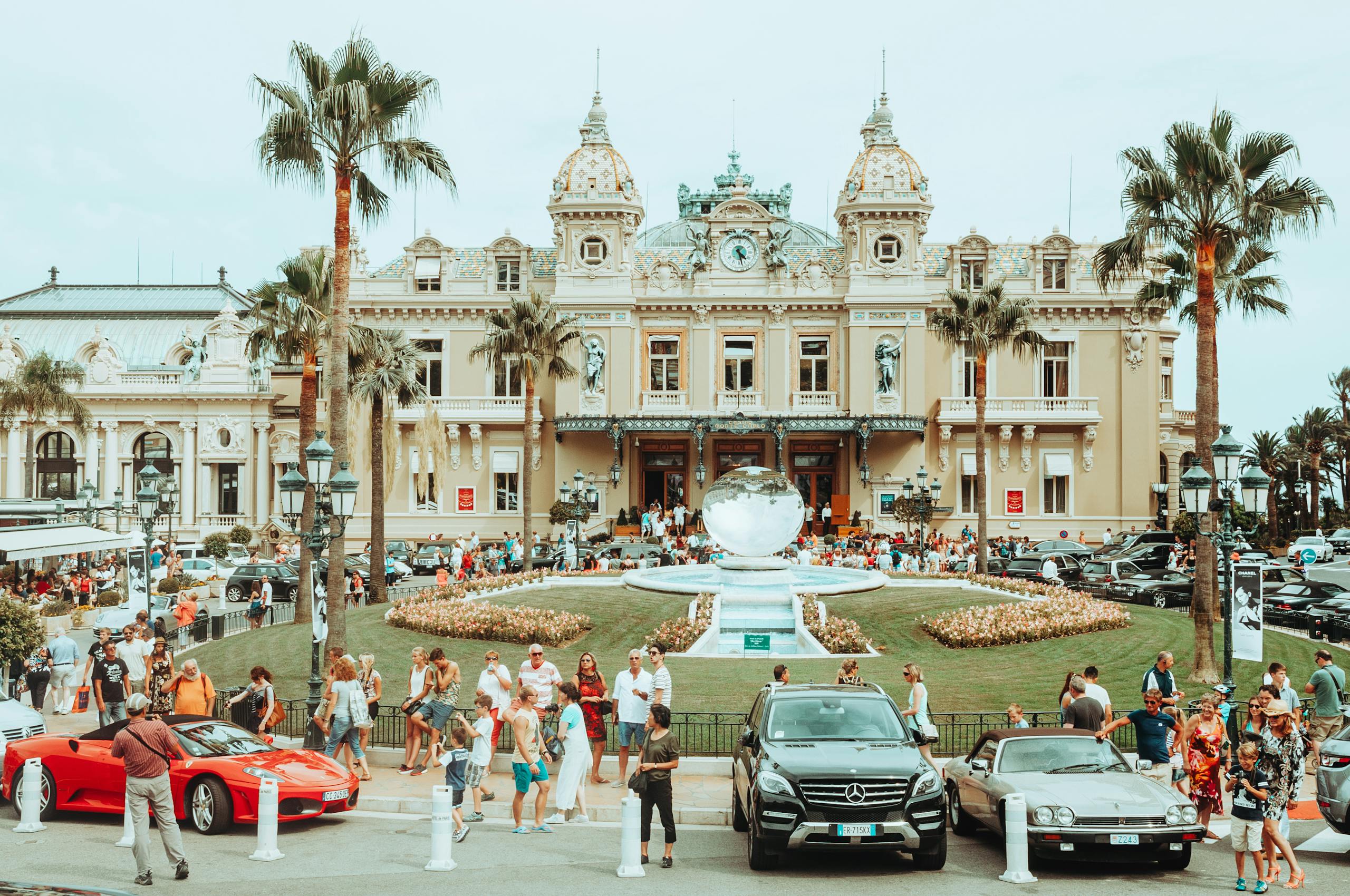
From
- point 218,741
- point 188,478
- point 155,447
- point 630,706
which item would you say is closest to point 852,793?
point 630,706

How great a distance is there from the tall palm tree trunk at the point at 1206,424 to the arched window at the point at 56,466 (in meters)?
52.7

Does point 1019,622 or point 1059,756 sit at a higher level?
point 1059,756

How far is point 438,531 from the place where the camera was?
5328 cm

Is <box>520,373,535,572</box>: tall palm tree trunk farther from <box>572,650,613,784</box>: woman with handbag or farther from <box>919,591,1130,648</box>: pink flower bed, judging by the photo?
<box>572,650,613,784</box>: woman with handbag

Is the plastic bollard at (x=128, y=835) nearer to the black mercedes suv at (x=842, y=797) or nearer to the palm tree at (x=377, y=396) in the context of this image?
the black mercedes suv at (x=842, y=797)

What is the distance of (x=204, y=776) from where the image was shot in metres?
12.5

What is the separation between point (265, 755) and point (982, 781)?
7.43 meters

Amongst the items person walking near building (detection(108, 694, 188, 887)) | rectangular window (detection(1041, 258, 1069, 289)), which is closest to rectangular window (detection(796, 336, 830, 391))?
rectangular window (detection(1041, 258, 1069, 289))

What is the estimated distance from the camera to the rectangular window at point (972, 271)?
2116 inches

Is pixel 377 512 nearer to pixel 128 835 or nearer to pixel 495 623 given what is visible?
pixel 495 623

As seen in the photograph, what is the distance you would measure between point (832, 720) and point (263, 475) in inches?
1917

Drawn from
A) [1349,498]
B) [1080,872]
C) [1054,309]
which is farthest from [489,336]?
[1349,498]

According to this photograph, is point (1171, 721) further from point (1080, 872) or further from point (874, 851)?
point (874, 851)

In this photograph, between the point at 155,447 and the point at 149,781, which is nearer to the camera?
the point at 149,781
